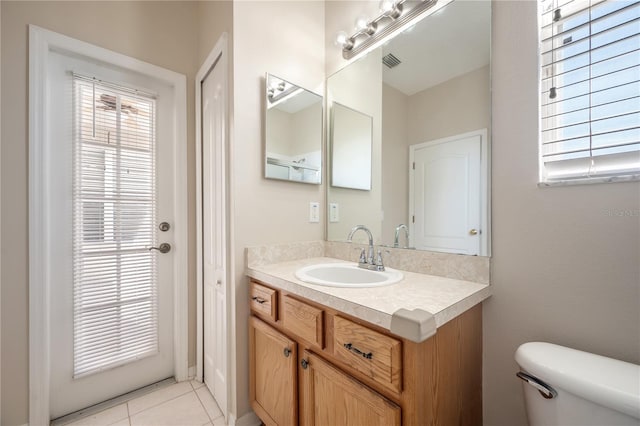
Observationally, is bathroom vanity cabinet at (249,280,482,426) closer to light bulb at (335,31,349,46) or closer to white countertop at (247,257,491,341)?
white countertop at (247,257,491,341)

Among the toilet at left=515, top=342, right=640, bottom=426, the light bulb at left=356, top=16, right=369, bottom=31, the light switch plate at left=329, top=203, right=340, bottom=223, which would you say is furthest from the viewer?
the light switch plate at left=329, top=203, right=340, bottom=223

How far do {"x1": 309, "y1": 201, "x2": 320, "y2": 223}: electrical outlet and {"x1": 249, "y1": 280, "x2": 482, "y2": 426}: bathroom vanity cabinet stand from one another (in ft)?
1.79

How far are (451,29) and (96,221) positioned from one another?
214cm

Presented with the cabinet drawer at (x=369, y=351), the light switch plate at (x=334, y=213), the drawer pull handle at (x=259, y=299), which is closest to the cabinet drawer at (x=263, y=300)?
the drawer pull handle at (x=259, y=299)

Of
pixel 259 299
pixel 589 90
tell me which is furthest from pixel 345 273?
pixel 589 90

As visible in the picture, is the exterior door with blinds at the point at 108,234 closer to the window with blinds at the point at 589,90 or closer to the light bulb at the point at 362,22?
the light bulb at the point at 362,22

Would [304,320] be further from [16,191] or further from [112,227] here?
[16,191]

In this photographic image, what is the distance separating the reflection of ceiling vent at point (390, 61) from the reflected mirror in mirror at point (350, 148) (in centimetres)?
28

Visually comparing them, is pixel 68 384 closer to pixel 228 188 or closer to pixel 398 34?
pixel 228 188

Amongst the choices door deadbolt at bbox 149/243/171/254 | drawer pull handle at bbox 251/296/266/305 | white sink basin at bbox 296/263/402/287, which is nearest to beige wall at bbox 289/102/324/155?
white sink basin at bbox 296/263/402/287

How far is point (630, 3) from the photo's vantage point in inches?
29.1

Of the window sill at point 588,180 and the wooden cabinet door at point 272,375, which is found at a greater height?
the window sill at point 588,180

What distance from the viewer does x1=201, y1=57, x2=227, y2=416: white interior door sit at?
1412 millimetres

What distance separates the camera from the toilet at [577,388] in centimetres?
57
